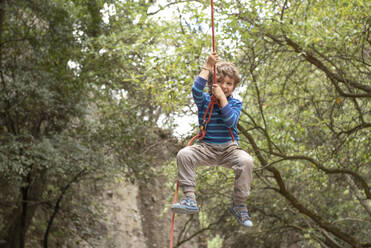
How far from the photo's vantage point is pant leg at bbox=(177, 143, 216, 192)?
10.9ft

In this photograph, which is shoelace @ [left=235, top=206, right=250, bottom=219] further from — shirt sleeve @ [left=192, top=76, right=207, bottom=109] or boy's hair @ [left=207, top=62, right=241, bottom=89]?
boy's hair @ [left=207, top=62, right=241, bottom=89]

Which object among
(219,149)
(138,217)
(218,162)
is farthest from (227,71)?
(138,217)

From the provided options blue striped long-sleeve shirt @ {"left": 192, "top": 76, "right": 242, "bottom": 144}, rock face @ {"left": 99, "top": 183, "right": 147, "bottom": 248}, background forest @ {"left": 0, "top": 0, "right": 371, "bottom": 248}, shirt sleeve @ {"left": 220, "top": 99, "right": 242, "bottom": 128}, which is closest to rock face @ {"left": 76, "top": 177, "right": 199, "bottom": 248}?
rock face @ {"left": 99, "top": 183, "right": 147, "bottom": 248}

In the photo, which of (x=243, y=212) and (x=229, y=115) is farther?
(x=243, y=212)

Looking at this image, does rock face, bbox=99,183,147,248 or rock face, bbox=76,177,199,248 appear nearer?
rock face, bbox=99,183,147,248

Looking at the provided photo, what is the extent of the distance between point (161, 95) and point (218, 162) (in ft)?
8.87

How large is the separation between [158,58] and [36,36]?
3.03m

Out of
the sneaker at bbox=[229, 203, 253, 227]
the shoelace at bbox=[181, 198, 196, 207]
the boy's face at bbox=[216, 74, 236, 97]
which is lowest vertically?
the sneaker at bbox=[229, 203, 253, 227]

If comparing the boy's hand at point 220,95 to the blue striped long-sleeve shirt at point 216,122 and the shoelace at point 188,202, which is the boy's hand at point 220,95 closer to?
the blue striped long-sleeve shirt at point 216,122

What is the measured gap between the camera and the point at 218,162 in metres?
3.53

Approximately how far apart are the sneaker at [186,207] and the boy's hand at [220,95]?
72 cm

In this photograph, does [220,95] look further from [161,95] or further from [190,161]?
[161,95]

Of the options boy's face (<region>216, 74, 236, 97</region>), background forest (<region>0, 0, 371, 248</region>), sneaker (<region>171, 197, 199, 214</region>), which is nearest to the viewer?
sneaker (<region>171, 197, 199, 214</region>)

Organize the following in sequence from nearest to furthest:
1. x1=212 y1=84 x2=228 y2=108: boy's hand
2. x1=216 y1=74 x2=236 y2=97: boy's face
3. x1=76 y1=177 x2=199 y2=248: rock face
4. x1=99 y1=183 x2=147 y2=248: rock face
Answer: x1=212 y1=84 x2=228 y2=108: boy's hand < x1=216 y1=74 x2=236 y2=97: boy's face < x1=99 y1=183 x2=147 y2=248: rock face < x1=76 y1=177 x2=199 y2=248: rock face
